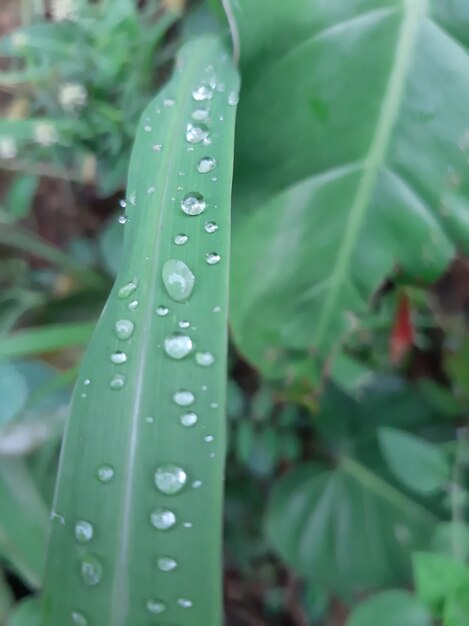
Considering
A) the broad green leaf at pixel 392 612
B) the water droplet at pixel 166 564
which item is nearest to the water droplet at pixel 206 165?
the water droplet at pixel 166 564

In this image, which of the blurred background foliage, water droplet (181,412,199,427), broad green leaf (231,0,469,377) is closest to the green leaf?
the blurred background foliage

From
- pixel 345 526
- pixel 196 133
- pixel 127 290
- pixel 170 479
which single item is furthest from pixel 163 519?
pixel 345 526

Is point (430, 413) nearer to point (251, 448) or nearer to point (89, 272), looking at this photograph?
point (251, 448)

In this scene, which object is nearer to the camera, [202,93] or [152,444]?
[152,444]

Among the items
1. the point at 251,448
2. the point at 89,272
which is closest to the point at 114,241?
the point at 89,272

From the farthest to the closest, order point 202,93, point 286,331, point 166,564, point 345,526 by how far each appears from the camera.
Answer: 1. point 345,526
2. point 286,331
3. point 202,93
4. point 166,564

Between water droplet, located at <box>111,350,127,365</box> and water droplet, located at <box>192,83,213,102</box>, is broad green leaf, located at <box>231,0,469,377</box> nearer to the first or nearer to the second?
water droplet, located at <box>192,83,213,102</box>

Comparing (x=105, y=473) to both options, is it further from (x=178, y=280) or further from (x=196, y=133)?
(x=196, y=133)

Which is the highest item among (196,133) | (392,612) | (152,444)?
(196,133)
